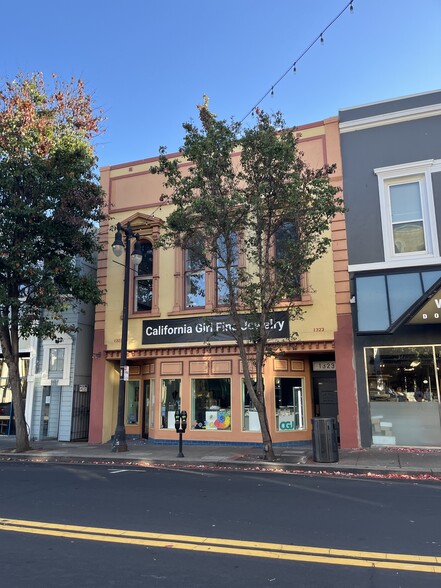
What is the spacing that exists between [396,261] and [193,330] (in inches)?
264

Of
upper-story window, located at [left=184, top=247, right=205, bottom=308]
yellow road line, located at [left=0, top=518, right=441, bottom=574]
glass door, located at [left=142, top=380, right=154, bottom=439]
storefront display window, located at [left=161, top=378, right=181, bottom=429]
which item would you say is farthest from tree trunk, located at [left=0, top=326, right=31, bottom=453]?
yellow road line, located at [left=0, top=518, right=441, bottom=574]

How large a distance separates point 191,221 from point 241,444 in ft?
23.5

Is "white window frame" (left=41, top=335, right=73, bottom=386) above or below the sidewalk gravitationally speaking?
above

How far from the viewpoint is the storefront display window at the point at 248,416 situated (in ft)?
49.6

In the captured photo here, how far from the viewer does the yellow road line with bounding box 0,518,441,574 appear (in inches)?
185

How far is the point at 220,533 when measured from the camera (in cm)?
570

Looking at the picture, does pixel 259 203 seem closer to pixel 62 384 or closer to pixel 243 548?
pixel 243 548

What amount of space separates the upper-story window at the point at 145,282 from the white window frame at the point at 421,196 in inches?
319

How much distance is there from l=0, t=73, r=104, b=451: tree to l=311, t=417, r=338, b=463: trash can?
25.7 ft

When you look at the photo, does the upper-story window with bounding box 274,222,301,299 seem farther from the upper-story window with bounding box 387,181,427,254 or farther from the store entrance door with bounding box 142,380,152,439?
the store entrance door with bounding box 142,380,152,439

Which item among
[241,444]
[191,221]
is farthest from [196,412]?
[191,221]

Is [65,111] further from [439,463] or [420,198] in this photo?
[439,463]

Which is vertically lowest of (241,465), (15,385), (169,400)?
(241,465)

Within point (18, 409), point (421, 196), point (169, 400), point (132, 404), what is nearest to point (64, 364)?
point (132, 404)
